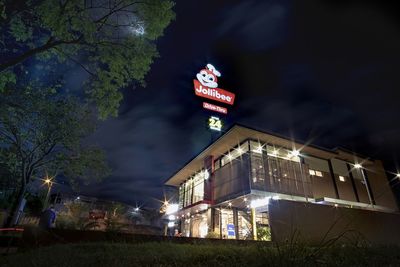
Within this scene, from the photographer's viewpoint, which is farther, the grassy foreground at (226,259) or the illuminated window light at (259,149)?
the illuminated window light at (259,149)

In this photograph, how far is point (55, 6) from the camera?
6891 mm

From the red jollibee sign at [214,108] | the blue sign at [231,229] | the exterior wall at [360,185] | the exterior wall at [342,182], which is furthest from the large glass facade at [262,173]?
the exterior wall at [360,185]

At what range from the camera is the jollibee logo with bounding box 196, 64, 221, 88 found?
22.6m

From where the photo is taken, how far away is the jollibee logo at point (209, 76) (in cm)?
2262

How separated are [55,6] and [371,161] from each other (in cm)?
2605

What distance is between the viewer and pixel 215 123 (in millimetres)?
20375

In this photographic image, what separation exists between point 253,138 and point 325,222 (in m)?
7.18

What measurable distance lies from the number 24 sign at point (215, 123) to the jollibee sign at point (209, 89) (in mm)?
2658

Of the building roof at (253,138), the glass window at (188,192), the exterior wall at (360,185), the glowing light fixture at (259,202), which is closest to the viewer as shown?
the glowing light fixture at (259,202)

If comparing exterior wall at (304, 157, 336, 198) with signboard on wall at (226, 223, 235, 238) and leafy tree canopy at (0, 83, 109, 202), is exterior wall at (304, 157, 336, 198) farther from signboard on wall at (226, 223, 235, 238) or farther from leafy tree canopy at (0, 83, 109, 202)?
leafy tree canopy at (0, 83, 109, 202)

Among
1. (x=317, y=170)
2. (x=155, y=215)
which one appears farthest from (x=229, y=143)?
(x=155, y=215)

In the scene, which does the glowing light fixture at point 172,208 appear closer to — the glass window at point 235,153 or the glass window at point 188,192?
the glass window at point 188,192

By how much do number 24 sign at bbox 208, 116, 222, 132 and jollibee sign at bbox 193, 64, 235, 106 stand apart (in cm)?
266

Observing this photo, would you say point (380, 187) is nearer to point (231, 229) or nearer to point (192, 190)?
point (231, 229)
